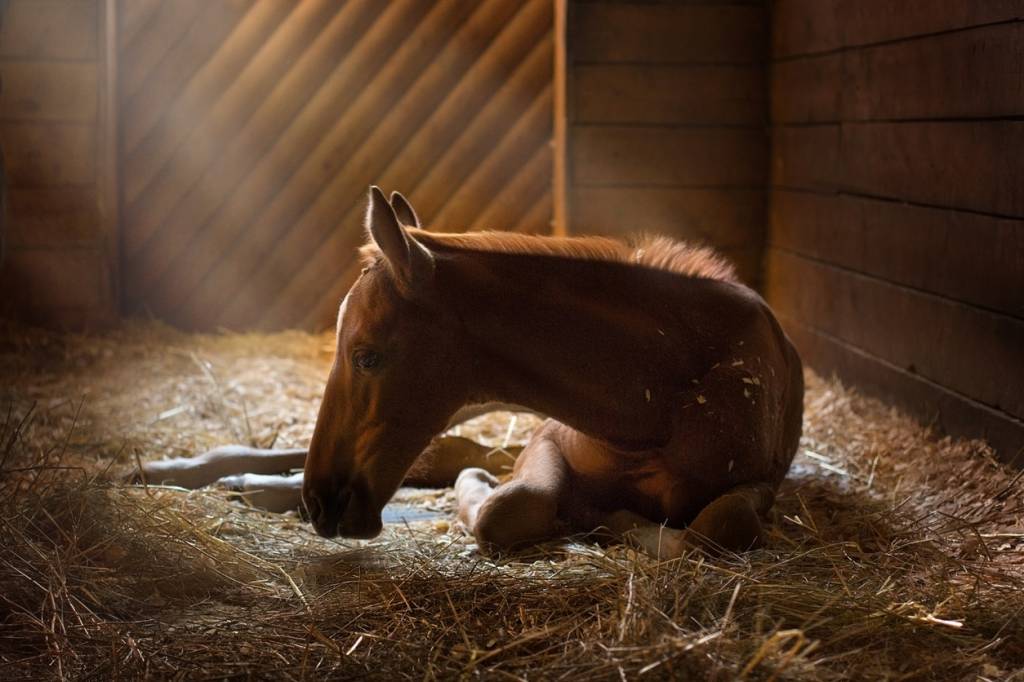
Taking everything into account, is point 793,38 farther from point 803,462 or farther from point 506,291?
A: point 506,291

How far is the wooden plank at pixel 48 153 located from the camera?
242 inches

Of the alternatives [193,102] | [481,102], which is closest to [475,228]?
[481,102]

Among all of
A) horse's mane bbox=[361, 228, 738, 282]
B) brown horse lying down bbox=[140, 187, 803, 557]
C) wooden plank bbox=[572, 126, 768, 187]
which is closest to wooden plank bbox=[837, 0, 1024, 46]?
wooden plank bbox=[572, 126, 768, 187]

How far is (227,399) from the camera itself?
5332mm

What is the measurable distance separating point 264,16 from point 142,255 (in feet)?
5.52

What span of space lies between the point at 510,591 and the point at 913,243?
267 cm

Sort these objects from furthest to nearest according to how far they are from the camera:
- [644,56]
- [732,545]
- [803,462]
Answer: [644,56]
[803,462]
[732,545]

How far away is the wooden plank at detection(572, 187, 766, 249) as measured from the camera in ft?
19.2

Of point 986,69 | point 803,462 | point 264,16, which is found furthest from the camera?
point 264,16

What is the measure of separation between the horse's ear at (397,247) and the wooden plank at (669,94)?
2.93 metres

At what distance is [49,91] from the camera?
6.18 metres

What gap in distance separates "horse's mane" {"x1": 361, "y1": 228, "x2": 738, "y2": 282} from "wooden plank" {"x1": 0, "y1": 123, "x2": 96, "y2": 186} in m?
3.74

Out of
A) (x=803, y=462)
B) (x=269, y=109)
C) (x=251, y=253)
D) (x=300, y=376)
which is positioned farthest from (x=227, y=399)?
(x=803, y=462)

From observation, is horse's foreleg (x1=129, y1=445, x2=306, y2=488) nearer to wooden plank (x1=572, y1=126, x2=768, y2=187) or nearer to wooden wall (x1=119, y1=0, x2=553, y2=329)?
wooden plank (x1=572, y1=126, x2=768, y2=187)
